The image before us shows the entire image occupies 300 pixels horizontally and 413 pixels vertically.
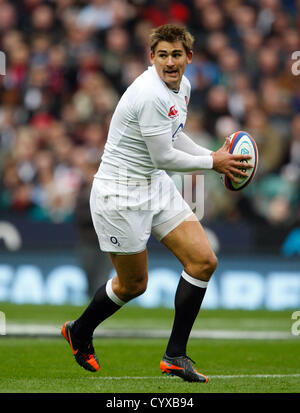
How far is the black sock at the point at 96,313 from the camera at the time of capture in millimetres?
6355

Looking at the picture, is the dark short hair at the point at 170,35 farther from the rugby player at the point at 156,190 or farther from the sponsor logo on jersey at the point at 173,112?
the sponsor logo on jersey at the point at 173,112

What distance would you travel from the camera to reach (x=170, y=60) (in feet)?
19.4

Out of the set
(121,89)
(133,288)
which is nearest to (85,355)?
(133,288)

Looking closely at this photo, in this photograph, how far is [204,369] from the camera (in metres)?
6.89

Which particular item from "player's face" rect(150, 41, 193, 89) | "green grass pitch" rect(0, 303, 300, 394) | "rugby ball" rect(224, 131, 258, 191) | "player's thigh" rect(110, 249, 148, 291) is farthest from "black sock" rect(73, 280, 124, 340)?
"player's face" rect(150, 41, 193, 89)

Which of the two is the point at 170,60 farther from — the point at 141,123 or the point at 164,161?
the point at 164,161

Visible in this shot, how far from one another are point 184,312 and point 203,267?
345mm

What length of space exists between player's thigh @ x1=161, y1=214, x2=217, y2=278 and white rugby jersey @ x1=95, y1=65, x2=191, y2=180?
467 mm

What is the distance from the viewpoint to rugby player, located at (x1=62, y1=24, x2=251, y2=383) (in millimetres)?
5918

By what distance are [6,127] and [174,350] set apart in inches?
361

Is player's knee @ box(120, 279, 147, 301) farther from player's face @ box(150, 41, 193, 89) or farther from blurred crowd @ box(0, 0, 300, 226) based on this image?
blurred crowd @ box(0, 0, 300, 226)

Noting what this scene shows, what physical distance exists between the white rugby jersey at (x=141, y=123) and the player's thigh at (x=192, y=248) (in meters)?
0.47
